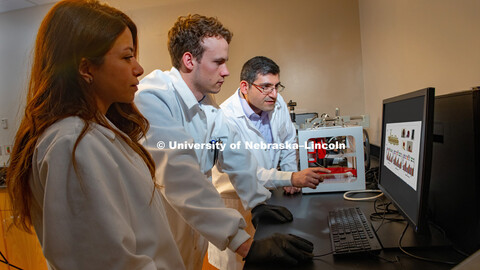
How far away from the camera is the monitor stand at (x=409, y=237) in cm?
79

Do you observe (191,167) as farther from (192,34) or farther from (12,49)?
(12,49)

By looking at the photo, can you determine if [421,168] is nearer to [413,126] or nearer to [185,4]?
[413,126]

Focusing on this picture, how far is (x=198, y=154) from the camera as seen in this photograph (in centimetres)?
132

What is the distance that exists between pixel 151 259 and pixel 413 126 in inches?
26.0

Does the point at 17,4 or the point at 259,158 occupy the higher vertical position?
the point at 17,4

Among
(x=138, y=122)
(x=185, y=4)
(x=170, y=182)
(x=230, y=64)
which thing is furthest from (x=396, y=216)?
(x=185, y=4)

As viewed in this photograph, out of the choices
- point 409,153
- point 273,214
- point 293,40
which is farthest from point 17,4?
point 409,153

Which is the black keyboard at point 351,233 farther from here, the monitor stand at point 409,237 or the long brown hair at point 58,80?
the long brown hair at point 58,80

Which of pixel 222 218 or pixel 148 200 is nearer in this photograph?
pixel 148 200

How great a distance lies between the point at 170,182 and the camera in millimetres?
981

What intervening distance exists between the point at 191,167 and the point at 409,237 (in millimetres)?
615

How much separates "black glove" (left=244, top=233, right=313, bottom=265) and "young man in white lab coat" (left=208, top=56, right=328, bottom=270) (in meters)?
0.75

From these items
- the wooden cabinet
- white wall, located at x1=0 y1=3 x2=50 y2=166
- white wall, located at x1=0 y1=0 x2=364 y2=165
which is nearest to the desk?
the wooden cabinet

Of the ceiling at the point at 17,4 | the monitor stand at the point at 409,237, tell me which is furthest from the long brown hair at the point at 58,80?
the ceiling at the point at 17,4
